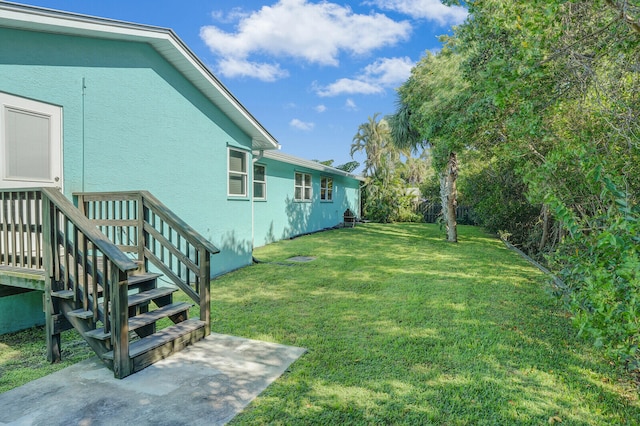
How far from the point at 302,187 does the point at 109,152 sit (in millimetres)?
10029

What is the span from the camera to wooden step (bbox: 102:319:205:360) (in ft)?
10.9

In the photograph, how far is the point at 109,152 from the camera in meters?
5.11

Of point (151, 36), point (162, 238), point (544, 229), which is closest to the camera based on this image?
point (162, 238)

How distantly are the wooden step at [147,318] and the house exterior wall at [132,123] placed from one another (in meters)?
2.13

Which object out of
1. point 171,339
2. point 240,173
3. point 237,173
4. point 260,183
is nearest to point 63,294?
point 171,339

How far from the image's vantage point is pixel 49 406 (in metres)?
2.65

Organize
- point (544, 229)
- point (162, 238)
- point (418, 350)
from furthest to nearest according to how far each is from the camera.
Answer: point (544, 229), point (162, 238), point (418, 350)

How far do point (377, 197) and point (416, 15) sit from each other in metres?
11.9

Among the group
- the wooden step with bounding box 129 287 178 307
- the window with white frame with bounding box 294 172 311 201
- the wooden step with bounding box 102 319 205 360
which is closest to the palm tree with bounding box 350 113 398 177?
the window with white frame with bounding box 294 172 311 201

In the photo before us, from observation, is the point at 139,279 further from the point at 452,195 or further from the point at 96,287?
the point at 452,195

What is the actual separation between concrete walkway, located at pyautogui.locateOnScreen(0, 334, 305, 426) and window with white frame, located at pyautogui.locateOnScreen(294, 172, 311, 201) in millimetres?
11086

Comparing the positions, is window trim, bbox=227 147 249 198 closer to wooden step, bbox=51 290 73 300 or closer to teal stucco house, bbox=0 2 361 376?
teal stucco house, bbox=0 2 361 376

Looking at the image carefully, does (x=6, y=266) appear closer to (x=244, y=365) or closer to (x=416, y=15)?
(x=244, y=365)

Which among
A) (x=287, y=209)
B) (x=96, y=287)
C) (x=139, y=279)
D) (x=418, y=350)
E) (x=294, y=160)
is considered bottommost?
(x=418, y=350)
